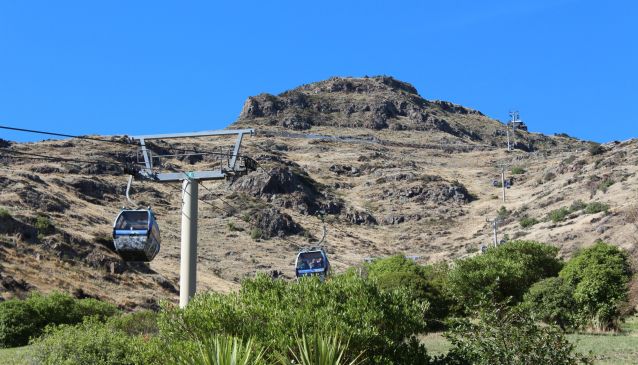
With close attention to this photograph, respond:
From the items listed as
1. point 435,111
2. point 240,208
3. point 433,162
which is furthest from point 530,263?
point 435,111

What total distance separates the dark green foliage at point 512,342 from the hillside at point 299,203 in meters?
19.9

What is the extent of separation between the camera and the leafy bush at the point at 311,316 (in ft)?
48.6

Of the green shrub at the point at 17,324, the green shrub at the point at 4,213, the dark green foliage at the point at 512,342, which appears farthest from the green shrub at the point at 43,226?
the dark green foliage at the point at 512,342

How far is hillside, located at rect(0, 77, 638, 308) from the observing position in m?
58.2

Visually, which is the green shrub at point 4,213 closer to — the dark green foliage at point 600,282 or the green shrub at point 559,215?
the dark green foliage at point 600,282

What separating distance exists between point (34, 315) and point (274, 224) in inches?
2197

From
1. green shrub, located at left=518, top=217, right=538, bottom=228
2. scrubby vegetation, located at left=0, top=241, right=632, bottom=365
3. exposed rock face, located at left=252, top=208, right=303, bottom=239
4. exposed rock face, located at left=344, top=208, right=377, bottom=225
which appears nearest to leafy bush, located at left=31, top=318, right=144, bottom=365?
scrubby vegetation, located at left=0, top=241, right=632, bottom=365

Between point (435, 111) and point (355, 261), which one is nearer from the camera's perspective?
point (355, 261)

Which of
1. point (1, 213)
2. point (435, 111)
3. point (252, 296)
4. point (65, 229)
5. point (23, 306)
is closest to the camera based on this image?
point (252, 296)

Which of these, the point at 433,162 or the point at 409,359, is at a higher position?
the point at 433,162

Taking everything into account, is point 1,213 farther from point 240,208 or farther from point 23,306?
point 240,208

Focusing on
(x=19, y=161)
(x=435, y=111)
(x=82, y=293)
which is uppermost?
(x=435, y=111)

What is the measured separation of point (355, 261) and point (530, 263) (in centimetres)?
3866

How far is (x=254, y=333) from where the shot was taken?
1492 cm
